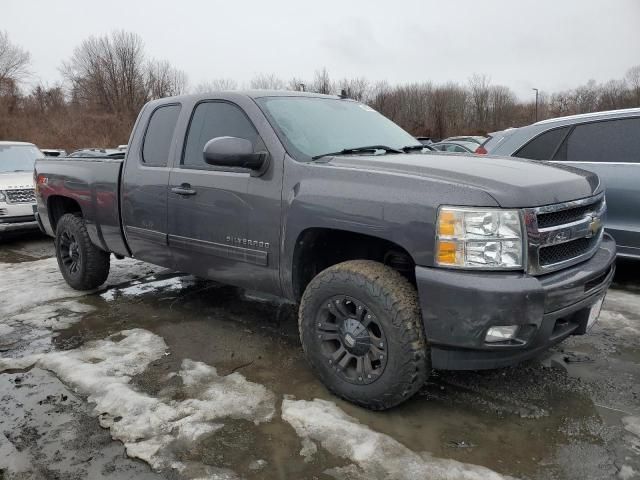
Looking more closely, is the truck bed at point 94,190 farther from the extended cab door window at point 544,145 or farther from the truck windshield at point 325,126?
the extended cab door window at point 544,145

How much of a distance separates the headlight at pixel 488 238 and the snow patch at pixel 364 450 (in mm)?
942

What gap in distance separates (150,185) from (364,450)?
266 cm

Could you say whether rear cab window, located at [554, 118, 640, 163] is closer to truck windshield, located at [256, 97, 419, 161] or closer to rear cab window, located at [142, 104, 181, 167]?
truck windshield, located at [256, 97, 419, 161]

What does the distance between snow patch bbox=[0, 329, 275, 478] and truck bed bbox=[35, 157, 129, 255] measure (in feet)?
3.85

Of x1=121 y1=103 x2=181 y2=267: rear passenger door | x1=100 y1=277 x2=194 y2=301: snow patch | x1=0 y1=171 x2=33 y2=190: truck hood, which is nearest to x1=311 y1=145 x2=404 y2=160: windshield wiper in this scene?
x1=121 y1=103 x2=181 y2=267: rear passenger door

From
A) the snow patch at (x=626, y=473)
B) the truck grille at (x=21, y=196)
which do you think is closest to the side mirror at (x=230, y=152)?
the snow patch at (x=626, y=473)

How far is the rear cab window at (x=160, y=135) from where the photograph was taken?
411cm

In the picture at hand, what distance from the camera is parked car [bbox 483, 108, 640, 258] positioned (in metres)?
4.68

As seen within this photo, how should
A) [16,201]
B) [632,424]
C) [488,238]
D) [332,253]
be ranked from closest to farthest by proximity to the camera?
[488,238] < [632,424] < [332,253] < [16,201]

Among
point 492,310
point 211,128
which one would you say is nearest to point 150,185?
point 211,128

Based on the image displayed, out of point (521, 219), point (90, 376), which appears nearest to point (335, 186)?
point (521, 219)

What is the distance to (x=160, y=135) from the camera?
422 centimetres

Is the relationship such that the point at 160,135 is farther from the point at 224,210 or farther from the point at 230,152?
the point at 230,152

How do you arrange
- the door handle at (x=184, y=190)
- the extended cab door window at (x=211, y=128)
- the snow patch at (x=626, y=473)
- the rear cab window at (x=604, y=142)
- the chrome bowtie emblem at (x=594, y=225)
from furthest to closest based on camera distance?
the rear cab window at (x=604, y=142)
the door handle at (x=184, y=190)
the extended cab door window at (x=211, y=128)
the chrome bowtie emblem at (x=594, y=225)
the snow patch at (x=626, y=473)
